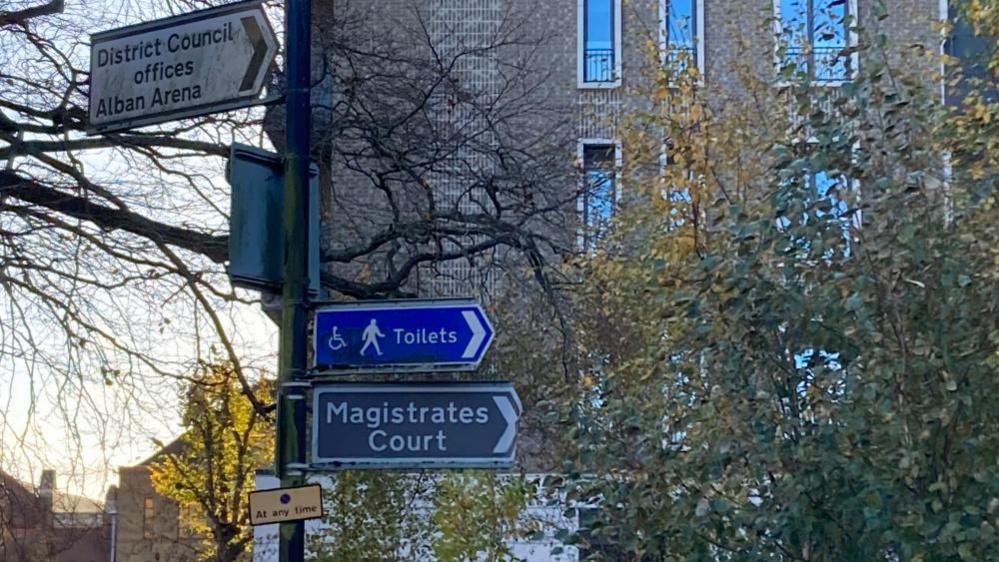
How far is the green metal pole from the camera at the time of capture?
6.16m

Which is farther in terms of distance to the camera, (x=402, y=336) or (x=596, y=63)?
(x=596, y=63)

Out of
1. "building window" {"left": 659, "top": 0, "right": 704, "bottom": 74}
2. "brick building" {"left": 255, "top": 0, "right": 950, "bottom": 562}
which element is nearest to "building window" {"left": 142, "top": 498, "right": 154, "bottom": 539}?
"building window" {"left": 659, "top": 0, "right": 704, "bottom": 74}

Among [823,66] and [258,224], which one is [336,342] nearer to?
[258,224]

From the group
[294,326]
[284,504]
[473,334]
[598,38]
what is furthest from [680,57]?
[598,38]

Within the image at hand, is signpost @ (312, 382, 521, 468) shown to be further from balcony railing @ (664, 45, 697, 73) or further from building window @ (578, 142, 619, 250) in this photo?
building window @ (578, 142, 619, 250)

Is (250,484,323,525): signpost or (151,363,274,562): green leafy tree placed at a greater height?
(151,363,274,562): green leafy tree

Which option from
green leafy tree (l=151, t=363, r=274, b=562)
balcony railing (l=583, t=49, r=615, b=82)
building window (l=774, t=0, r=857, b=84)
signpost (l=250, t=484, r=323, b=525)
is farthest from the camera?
green leafy tree (l=151, t=363, r=274, b=562)

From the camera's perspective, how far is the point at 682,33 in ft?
41.5

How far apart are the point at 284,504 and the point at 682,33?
7756 mm

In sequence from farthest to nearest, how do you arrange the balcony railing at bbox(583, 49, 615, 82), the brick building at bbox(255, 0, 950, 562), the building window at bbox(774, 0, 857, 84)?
the balcony railing at bbox(583, 49, 615, 82) → the brick building at bbox(255, 0, 950, 562) → the building window at bbox(774, 0, 857, 84)

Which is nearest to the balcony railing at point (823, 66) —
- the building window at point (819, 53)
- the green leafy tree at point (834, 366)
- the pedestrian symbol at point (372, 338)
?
the building window at point (819, 53)

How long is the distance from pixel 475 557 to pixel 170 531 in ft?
136

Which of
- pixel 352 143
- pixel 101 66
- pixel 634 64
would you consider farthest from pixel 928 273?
Result: pixel 634 64

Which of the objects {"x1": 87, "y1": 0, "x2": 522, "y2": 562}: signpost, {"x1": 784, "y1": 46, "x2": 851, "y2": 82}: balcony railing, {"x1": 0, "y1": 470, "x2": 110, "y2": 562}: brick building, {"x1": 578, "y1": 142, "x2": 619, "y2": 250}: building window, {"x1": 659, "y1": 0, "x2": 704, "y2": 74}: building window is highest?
{"x1": 659, "y1": 0, "x2": 704, "y2": 74}: building window
